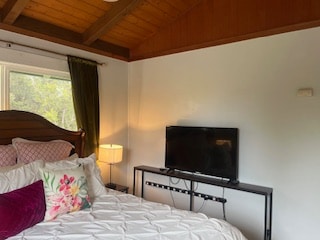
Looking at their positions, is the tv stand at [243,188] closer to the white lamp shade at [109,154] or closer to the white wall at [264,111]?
the white wall at [264,111]

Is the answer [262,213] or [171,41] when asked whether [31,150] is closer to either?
[171,41]

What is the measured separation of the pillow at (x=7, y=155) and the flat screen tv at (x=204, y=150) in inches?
69.3

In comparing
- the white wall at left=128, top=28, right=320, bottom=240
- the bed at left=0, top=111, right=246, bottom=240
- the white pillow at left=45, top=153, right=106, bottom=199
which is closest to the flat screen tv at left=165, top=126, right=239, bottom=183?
the white wall at left=128, top=28, right=320, bottom=240

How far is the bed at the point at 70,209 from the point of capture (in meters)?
1.58

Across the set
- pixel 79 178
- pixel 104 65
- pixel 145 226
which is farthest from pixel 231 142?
pixel 104 65

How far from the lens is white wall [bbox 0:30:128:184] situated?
9.30 ft

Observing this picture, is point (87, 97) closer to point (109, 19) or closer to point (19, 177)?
point (109, 19)

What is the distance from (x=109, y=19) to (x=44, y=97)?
3.94 ft

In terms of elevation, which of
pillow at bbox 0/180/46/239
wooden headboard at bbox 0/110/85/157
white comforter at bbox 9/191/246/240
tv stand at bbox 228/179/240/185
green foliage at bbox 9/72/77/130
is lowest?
white comforter at bbox 9/191/246/240

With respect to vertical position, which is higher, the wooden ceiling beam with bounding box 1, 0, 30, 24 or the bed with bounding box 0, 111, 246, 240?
the wooden ceiling beam with bounding box 1, 0, 30, 24

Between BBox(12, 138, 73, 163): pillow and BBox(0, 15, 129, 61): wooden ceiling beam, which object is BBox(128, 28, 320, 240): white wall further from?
BBox(12, 138, 73, 163): pillow

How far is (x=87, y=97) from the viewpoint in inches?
128

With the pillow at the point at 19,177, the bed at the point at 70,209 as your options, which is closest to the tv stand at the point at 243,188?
the bed at the point at 70,209

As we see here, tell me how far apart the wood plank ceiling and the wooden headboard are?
912 millimetres
